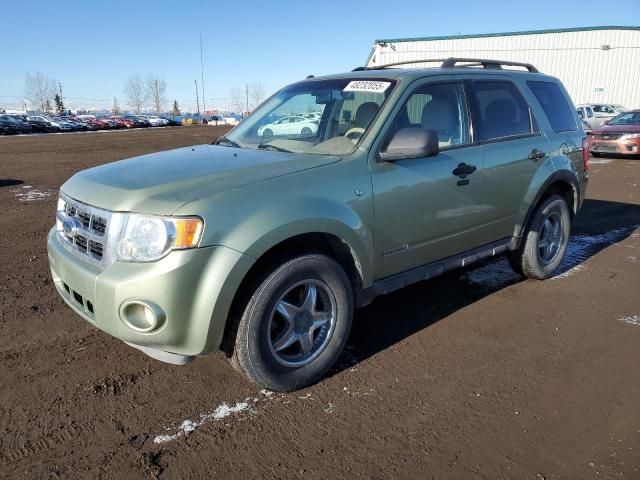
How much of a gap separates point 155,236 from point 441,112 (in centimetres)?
242

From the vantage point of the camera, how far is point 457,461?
2.52 metres

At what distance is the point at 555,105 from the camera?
509 centimetres

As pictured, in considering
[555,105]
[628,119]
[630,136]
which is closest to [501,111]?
[555,105]

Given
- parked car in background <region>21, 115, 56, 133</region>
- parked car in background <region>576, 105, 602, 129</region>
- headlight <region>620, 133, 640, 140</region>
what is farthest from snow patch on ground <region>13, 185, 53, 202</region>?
parked car in background <region>21, 115, 56, 133</region>

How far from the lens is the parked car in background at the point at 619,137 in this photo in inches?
601

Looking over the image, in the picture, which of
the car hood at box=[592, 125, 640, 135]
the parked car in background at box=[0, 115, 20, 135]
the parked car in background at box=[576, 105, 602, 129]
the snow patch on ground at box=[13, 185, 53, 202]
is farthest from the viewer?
the parked car in background at box=[0, 115, 20, 135]

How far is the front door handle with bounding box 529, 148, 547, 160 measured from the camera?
4539 mm

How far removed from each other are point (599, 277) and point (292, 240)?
369 cm

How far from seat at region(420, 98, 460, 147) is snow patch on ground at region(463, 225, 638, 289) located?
66.2 inches

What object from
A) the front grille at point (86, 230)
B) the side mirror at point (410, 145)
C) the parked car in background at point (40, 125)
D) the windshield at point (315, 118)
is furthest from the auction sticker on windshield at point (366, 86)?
the parked car in background at point (40, 125)

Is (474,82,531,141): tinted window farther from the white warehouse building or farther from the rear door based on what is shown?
the white warehouse building

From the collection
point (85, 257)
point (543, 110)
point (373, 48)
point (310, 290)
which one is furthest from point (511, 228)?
point (373, 48)

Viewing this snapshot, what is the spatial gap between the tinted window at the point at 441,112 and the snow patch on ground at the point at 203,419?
217cm

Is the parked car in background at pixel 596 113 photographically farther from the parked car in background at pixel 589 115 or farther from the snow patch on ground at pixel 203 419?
the snow patch on ground at pixel 203 419
